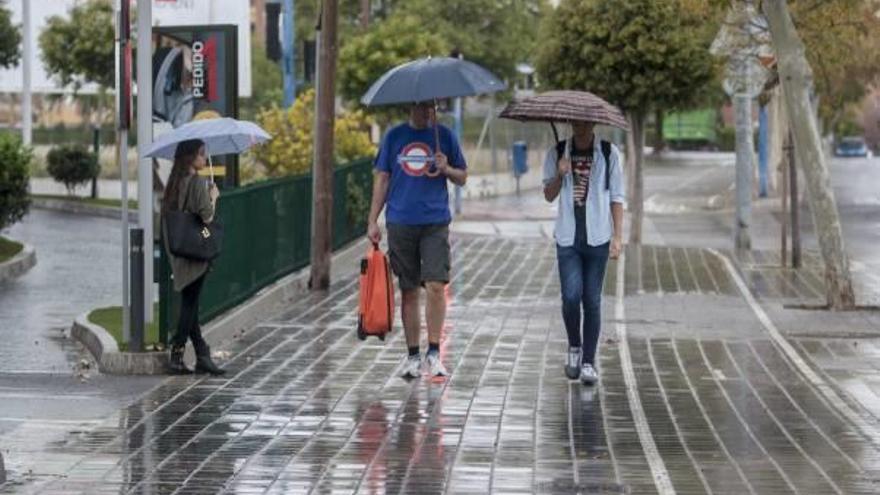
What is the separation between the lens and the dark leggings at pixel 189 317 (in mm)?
12586

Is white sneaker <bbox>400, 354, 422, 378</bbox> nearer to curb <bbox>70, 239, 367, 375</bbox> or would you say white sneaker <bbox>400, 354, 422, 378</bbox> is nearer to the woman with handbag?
the woman with handbag

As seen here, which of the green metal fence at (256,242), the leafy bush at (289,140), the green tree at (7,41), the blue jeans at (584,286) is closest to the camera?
the blue jeans at (584,286)

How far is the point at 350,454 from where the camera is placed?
32.4 feet

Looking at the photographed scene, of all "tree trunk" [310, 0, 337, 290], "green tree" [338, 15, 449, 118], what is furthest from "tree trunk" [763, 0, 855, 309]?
"green tree" [338, 15, 449, 118]

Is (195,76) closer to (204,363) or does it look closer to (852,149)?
(204,363)

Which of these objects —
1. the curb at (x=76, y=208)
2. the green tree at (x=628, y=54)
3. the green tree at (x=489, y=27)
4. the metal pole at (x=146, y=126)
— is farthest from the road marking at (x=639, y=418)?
the green tree at (x=489, y=27)

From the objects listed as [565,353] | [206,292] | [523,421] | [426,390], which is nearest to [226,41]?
[206,292]

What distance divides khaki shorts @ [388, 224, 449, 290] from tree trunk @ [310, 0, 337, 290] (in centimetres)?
626

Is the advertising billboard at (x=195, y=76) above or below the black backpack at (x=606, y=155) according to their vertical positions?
above

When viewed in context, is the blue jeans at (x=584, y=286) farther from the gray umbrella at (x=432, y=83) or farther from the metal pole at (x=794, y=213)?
the metal pole at (x=794, y=213)

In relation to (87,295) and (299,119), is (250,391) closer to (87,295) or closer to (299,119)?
(87,295)

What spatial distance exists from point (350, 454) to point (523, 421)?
1.39 m

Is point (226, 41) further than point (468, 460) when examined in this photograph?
Yes

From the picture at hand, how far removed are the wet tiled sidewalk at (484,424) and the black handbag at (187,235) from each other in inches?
31.6
